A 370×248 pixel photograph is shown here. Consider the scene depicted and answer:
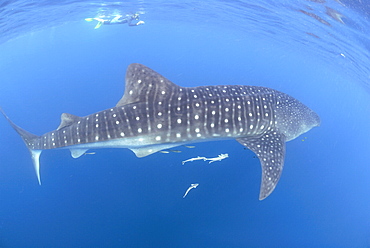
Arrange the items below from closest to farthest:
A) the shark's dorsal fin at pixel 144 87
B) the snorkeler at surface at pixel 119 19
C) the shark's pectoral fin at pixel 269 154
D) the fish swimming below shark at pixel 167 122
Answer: the shark's pectoral fin at pixel 269 154, the fish swimming below shark at pixel 167 122, the shark's dorsal fin at pixel 144 87, the snorkeler at surface at pixel 119 19

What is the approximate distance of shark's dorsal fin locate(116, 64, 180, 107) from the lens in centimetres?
480

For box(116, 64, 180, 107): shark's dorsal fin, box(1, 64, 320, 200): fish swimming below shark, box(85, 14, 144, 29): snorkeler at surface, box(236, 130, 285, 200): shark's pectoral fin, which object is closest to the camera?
box(236, 130, 285, 200): shark's pectoral fin

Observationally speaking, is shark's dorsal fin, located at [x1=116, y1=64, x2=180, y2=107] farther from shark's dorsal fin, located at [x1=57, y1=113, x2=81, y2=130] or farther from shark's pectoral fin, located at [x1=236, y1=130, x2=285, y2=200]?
shark's pectoral fin, located at [x1=236, y1=130, x2=285, y2=200]

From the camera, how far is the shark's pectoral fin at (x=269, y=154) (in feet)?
15.0

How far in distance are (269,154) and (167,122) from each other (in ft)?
7.13

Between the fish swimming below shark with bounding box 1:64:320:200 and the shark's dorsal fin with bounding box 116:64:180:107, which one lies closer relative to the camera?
the fish swimming below shark with bounding box 1:64:320:200

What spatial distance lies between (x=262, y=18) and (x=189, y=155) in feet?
33.2

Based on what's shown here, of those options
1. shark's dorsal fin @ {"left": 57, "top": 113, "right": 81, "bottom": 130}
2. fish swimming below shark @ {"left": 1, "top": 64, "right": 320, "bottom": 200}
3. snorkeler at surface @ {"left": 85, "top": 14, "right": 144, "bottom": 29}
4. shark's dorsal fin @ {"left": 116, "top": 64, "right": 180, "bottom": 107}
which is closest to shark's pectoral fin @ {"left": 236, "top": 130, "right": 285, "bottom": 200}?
fish swimming below shark @ {"left": 1, "top": 64, "right": 320, "bottom": 200}

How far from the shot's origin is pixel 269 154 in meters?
4.97

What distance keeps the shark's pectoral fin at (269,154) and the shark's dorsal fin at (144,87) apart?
1.99 meters

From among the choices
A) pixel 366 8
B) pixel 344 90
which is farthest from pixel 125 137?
pixel 344 90

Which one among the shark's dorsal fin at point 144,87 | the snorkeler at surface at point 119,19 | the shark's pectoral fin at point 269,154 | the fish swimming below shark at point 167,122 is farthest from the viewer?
the snorkeler at surface at point 119,19

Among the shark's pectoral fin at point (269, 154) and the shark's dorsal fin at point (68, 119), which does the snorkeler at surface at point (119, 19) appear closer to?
the shark's dorsal fin at point (68, 119)

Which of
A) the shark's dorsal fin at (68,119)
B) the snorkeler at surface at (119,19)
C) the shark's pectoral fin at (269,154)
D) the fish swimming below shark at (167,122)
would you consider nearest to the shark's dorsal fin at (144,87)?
the fish swimming below shark at (167,122)
